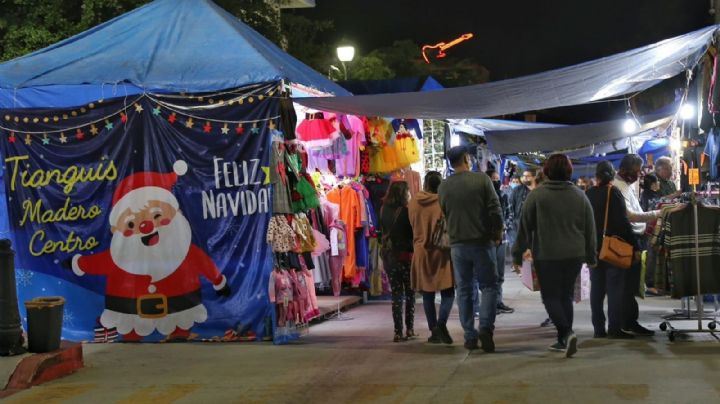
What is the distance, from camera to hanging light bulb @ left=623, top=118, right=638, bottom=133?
1558 cm

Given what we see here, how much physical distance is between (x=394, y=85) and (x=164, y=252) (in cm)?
573

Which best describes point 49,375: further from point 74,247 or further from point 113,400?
point 74,247

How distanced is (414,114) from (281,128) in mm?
2109

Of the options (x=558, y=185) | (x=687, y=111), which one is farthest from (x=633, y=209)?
(x=687, y=111)

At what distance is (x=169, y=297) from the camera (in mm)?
10008

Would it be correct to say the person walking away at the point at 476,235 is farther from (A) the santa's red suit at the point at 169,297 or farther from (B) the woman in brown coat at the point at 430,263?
(A) the santa's red suit at the point at 169,297

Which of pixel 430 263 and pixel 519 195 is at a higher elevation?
pixel 519 195

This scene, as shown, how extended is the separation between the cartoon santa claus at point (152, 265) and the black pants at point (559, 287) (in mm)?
3823

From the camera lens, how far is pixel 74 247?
10281mm

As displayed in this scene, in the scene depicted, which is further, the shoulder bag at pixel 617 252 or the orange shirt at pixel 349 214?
the orange shirt at pixel 349 214

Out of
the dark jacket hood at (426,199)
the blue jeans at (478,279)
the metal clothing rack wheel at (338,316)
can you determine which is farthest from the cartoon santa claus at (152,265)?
the blue jeans at (478,279)

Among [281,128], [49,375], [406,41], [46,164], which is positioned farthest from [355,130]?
[406,41]

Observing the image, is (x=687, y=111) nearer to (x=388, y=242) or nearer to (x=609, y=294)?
(x=609, y=294)

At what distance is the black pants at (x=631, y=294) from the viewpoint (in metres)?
9.25
